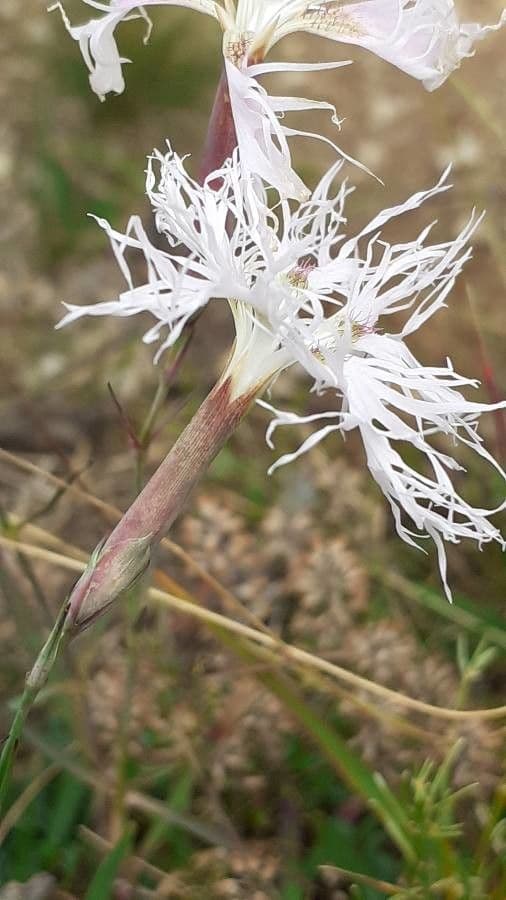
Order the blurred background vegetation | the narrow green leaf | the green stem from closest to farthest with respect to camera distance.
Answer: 1. the green stem
2. the narrow green leaf
3. the blurred background vegetation

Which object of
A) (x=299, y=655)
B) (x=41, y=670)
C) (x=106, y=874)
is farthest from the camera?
(x=299, y=655)

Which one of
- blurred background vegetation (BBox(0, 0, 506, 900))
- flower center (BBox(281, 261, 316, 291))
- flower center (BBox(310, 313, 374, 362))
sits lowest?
blurred background vegetation (BBox(0, 0, 506, 900))

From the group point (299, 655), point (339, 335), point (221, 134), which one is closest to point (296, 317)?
point (339, 335)

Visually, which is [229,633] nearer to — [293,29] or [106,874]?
[106,874]

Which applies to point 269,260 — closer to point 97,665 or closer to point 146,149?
point 97,665

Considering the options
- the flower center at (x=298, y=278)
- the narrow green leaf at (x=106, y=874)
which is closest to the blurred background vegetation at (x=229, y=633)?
the narrow green leaf at (x=106, y=874)

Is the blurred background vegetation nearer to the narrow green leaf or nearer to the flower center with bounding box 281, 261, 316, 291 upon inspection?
the narrow green leaf

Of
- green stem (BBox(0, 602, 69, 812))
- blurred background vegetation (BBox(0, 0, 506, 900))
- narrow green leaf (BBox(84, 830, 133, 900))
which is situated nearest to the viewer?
green stem (BBox(0, 602, 69, 812))

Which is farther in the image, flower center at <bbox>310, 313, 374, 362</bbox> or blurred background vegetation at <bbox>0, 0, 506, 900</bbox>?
blurred background vegetation at <bbox>0, 0, 506, 900</bbox>

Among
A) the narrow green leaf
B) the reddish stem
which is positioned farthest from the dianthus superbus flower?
the narrow green leaf
